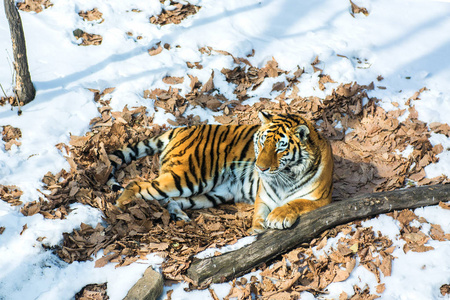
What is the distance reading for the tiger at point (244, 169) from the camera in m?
4.42

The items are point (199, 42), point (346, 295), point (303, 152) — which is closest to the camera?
point (346, 295)

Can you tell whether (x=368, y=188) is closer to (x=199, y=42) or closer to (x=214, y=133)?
(x=214, y=133)

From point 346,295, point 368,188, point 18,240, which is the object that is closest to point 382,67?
point 368,188

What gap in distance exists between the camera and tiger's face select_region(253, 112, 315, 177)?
434 cm

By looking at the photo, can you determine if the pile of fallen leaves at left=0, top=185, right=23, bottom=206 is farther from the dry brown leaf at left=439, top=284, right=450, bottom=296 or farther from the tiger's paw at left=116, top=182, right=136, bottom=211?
the dry brown leaf at left=439, top=284, right=450, bottom=296

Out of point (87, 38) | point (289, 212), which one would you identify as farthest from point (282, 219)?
point (87, 38)

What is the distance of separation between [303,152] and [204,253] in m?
1.32

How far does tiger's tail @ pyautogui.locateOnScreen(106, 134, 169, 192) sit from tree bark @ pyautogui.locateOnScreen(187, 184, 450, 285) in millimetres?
1894

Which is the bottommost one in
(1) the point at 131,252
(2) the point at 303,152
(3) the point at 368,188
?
(3) the point at 368,188

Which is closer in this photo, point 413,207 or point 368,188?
point 413,207

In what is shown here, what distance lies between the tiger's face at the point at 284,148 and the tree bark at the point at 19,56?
3.01 meters

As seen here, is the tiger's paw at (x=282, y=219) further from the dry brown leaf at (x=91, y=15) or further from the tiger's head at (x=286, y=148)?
the dry brown leaf at (x=91, y=15)

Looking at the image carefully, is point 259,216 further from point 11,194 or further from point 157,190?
point 11,194

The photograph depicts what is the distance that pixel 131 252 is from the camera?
4.24 meters
